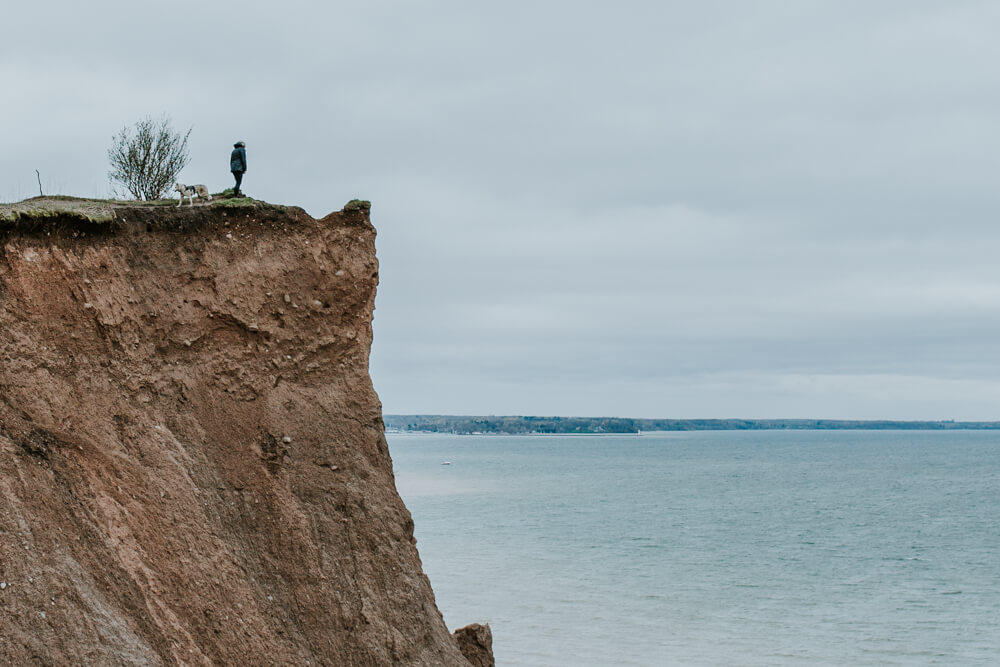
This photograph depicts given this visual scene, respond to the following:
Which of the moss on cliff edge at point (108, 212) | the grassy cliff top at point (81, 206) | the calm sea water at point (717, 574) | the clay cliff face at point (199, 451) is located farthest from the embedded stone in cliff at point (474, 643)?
the calm sea water at point (717, 574)

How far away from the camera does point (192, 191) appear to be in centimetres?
1399

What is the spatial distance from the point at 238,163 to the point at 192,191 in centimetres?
108

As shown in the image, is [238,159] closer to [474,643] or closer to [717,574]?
[474,643]

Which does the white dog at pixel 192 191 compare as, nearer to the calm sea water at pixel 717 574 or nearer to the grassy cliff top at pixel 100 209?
the grassy cliff top at pixel 100 209

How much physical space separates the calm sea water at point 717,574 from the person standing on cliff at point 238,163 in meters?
16.6

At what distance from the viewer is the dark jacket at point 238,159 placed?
1480 centimetres

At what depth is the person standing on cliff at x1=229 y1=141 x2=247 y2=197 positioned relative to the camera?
14673 millimetres

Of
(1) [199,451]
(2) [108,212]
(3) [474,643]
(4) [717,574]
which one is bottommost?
(4) [717,574]

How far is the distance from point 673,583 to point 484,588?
8.75m

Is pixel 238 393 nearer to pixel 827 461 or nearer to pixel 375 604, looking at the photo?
pixel 375 604

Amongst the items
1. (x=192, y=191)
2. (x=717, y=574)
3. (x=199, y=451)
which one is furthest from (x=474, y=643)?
(x=717, y=574)

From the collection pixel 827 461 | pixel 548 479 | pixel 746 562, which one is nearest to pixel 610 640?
pixel 746 562

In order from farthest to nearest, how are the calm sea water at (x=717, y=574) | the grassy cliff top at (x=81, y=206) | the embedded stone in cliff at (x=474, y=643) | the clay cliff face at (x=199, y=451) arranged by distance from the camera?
the calm sea water at (x=717, y=574), the embedded stone in cliff at (x=474, y=643), the grassy cliff top at (x=81, y=206), the clay cliff face at (x=199, y=451)

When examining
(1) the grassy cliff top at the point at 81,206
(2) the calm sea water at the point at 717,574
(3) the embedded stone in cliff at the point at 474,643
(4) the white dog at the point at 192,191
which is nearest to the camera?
(1) the grassy cliff top at the point at 81,206
